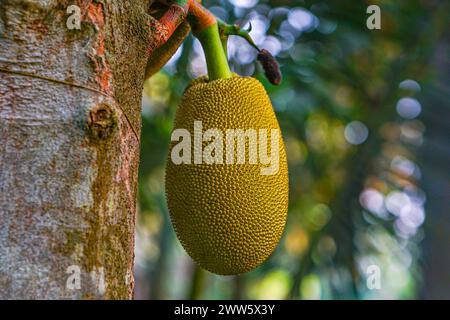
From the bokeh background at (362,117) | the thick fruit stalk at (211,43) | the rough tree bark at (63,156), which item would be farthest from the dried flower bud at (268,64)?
the bokeh background at (362,117)

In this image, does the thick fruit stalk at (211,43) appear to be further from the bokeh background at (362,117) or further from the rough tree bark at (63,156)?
the bokeh background at (362,117)

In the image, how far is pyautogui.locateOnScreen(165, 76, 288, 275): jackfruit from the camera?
36.7 inches

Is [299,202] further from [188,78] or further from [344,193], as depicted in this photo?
[188,78]

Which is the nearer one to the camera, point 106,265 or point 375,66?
point 106,265

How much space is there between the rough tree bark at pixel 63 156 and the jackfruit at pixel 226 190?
25 centimetres

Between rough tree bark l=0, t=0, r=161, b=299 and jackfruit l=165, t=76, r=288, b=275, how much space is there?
0.25 m

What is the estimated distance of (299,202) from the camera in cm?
273

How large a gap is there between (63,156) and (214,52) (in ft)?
1.67

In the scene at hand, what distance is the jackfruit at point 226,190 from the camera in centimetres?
93

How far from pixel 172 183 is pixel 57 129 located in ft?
1.19

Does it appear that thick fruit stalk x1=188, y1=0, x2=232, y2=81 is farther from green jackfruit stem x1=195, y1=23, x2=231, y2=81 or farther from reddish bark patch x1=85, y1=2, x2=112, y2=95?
reddish bark patch x1=85, y1=2, x2=112, y2=95

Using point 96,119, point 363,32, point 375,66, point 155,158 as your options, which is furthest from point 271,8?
point 96,119
